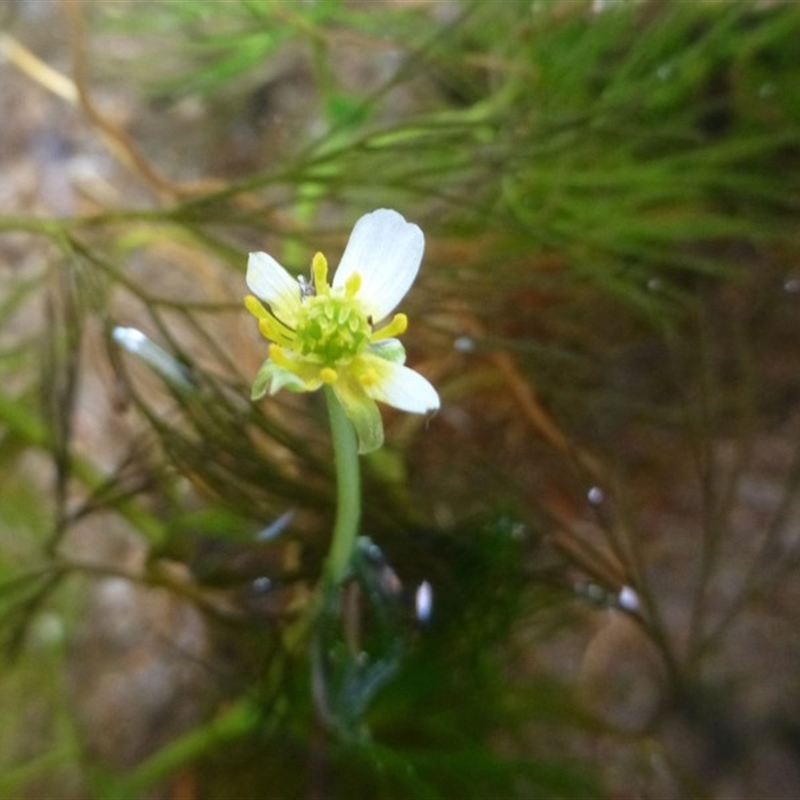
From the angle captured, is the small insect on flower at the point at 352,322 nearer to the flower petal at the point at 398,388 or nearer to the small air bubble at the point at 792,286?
the flower petal at the point at 398,388

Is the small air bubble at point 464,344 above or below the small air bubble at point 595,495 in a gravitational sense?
above

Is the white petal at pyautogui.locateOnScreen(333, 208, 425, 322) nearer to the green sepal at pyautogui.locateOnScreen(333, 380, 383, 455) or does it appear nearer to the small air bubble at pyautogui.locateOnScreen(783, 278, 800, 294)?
the green sepal at pyautogui.locateOnScreen(333, 380, 383, 455)

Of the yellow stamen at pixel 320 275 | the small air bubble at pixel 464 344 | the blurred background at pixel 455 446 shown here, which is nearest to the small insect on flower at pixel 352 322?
the yellow stamen at pixel 320 275

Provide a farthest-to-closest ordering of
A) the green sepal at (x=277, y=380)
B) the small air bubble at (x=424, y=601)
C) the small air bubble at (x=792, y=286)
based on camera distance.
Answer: the small air bubble at (x=792, y=286) < the small air bubble at (x=424, y=601) < the green sepal at (x=277, y=380)

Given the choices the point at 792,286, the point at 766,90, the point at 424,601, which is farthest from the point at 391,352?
the point at 766,90

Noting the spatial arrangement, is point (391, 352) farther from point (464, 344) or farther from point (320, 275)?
point (464, 344)

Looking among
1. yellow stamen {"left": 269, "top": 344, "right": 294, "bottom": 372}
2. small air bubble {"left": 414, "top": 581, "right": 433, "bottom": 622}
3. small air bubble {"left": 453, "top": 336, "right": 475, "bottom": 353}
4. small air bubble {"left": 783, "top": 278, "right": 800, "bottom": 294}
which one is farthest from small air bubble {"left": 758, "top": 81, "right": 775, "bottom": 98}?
yellow stamen {"left": 269, "top": 344, "right": 294, "bottom": 372}
